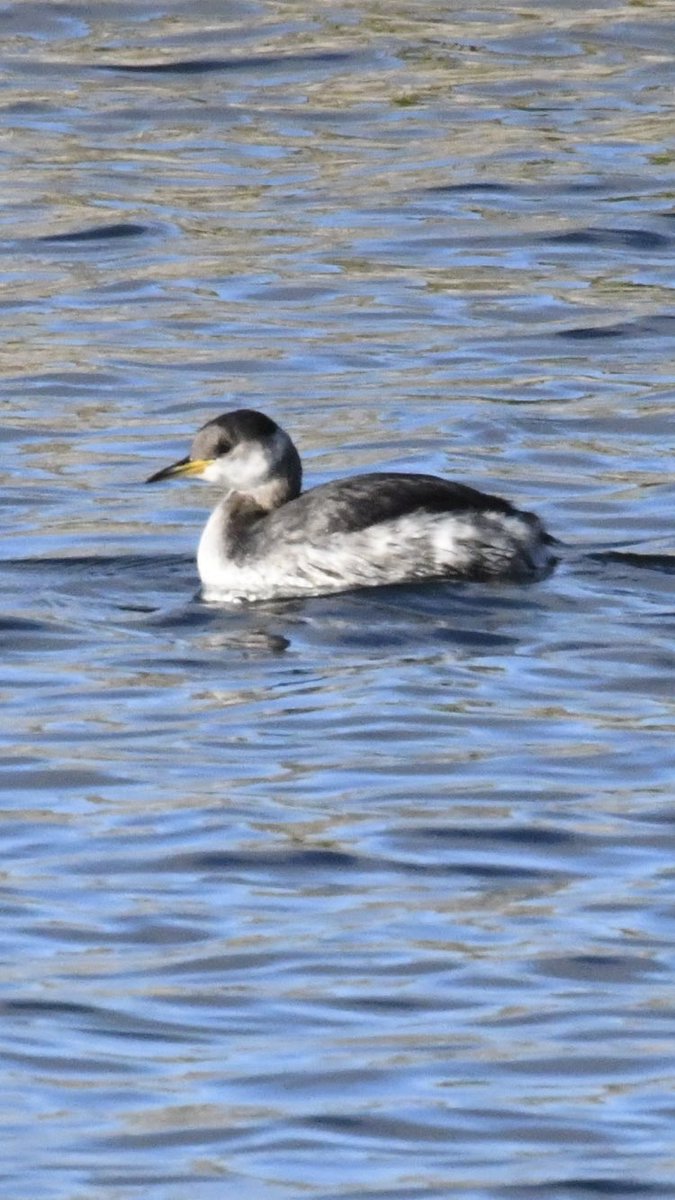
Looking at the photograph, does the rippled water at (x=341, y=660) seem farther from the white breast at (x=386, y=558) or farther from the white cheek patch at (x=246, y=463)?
the white cheek patch at (x=246, y=463)

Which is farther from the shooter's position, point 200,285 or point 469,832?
point 200,285

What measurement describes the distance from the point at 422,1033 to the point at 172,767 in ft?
7.74

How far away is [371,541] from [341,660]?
1.04 m

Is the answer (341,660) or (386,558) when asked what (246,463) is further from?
(341,660)

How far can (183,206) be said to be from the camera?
18.4 m

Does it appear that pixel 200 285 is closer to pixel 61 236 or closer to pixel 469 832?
pixel 61 236

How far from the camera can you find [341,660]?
10.2 m

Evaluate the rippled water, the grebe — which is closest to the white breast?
the grebe

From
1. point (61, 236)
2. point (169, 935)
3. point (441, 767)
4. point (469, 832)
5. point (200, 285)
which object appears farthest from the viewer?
point (61, 236)

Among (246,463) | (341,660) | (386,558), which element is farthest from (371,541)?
(341,660)

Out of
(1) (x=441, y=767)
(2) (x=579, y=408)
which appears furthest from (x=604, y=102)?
(1) (x=441, y=767)

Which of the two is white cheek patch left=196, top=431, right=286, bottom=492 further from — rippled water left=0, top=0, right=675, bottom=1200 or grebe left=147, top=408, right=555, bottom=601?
rippled water left=0, top=0, right=675, bottom=1200

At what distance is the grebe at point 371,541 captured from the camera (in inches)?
434

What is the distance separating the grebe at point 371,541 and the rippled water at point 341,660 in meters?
0.15
